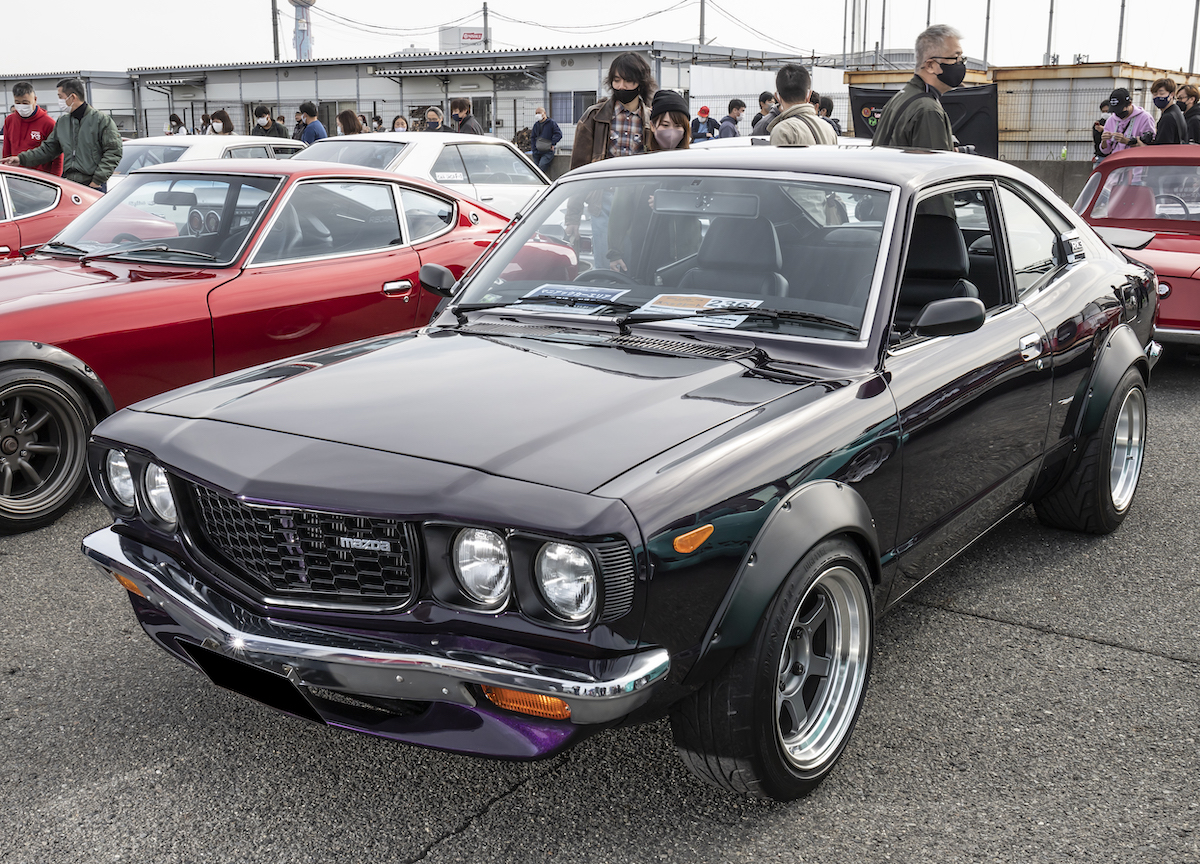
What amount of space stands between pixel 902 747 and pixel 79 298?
12.3 feet

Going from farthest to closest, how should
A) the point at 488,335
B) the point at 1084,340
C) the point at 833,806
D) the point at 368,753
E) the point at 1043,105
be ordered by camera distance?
the point at 1043,105 → the point at 1084,340 → the point at 488,335 → the point at 368,753 → the point at 833,806

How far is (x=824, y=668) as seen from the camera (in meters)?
2.78

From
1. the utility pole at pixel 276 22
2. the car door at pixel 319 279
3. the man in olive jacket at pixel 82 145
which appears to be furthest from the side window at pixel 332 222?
the utility pole at pixel 276 22

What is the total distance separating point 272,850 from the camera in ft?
8.13

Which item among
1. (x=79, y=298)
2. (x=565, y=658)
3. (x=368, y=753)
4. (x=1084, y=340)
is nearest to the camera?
(x=565, y=658)

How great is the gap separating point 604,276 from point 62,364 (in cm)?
243

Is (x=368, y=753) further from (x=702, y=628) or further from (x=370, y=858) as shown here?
(x=702, y=628)

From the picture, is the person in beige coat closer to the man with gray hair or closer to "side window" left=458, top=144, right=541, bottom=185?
the man with gray hair

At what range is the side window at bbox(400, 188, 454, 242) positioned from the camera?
20.0 feet

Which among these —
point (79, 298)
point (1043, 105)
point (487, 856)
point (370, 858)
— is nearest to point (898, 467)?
point (487, 856)

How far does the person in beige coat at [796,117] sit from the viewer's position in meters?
6.59

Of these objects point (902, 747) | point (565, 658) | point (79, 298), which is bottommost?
point (902, 747)

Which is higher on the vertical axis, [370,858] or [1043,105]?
[1043,105]

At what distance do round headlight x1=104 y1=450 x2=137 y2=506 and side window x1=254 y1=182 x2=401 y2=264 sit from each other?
2.63 m
